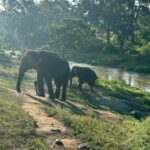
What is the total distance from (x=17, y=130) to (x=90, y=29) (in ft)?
162

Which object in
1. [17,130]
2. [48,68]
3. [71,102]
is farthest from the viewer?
[71,102]

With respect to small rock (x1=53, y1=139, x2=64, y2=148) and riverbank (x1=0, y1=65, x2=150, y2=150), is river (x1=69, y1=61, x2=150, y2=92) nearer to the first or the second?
riverbank (x1=0, y1=65, x2=150, y2=150)

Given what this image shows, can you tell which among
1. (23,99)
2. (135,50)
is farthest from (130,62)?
(23,99)

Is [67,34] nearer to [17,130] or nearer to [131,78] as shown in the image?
[131,78]

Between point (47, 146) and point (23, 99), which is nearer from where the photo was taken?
point (47, 146)

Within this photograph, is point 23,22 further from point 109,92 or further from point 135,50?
point 109,92

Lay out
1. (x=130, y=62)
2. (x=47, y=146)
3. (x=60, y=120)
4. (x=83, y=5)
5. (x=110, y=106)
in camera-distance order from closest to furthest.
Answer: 1. (x=47, y=146)
2. (x=60, y=120)
3. (x=110, y=106)
4. (x=130, y=62)
5. (x=83, y=5)

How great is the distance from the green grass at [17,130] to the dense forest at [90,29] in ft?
115

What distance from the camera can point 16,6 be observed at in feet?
274

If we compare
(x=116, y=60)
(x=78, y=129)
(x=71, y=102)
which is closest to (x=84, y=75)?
(x=71, y=102)

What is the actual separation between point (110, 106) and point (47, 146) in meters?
9.47

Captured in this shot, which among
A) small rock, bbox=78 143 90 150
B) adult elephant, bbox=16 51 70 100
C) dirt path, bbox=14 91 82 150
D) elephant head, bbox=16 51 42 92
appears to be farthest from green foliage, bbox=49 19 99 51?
small rock, bbox=78 143 90 150

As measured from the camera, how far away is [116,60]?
55.4m

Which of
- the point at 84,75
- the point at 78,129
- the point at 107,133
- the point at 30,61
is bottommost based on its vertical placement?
the point at 84,75
